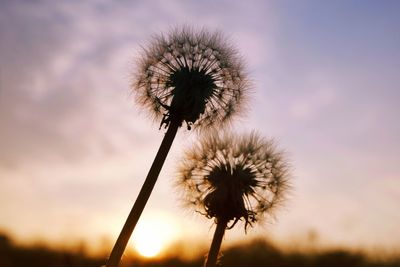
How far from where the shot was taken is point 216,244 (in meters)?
14.1

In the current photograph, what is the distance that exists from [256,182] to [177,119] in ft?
14.0

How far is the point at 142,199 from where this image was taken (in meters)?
11.0

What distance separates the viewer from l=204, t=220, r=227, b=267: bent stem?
13922 mm

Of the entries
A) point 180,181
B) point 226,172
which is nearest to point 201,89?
point 226,172

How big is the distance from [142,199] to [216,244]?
3.78 m

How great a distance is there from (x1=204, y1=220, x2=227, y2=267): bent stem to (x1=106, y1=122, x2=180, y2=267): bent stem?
3.48 metres

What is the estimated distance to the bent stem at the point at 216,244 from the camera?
45.7 feet

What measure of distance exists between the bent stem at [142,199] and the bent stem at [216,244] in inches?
137

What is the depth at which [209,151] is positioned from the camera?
631 inches

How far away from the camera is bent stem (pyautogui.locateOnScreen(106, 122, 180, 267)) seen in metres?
10.5

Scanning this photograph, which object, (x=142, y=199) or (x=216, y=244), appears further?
(x=216, y=244)

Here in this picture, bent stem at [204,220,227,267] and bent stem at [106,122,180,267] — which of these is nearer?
bent stem at [106,122,180,267]

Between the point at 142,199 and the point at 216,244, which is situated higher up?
the point at 216,244

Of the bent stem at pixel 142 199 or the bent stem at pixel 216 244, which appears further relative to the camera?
the bent stem at pixel 216 244
